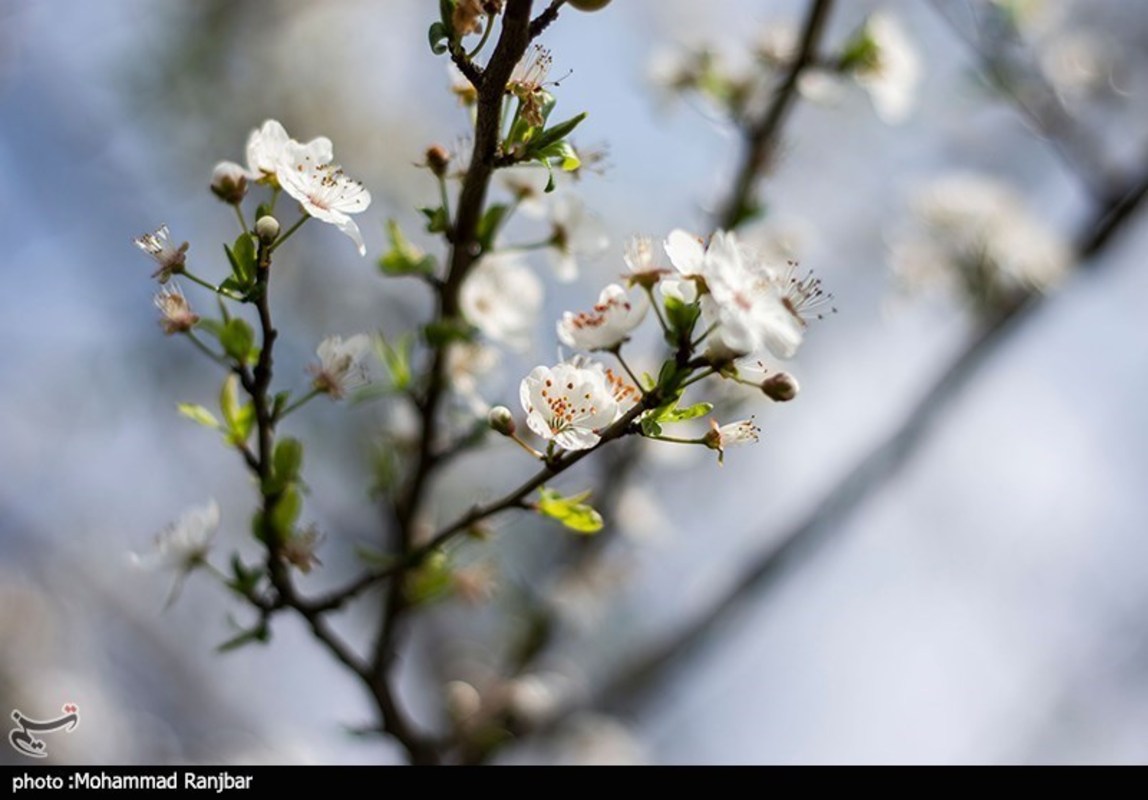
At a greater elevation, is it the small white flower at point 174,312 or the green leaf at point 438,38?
the green leaf at point 438,38

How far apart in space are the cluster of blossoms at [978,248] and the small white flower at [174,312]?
2.16 m

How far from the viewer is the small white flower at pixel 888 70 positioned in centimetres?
204

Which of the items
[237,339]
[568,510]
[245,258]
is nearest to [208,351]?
[237,339]

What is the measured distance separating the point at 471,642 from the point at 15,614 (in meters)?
1.68

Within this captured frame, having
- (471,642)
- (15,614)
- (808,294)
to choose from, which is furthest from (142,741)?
(808,294)

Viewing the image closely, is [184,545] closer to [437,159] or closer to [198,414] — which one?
[198,414]

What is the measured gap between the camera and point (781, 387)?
1140 mm

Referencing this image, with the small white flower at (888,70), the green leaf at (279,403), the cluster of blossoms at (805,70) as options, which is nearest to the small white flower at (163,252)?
the green leaf at (279,403)

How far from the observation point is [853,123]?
16.3 feet

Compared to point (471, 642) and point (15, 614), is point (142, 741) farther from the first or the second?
point (471, 642)

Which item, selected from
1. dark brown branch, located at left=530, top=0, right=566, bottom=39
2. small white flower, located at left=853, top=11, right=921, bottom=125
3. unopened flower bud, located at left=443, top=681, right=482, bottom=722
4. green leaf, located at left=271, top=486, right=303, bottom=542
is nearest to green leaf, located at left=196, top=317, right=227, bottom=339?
green leaf, located at left=271, top=486, right=303, bottom=542

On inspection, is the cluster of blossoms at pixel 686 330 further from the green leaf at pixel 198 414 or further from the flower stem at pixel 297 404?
the green leaf at pixel 198 414

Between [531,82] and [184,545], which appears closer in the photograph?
[531,82]

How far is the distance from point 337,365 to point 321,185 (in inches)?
9.8
